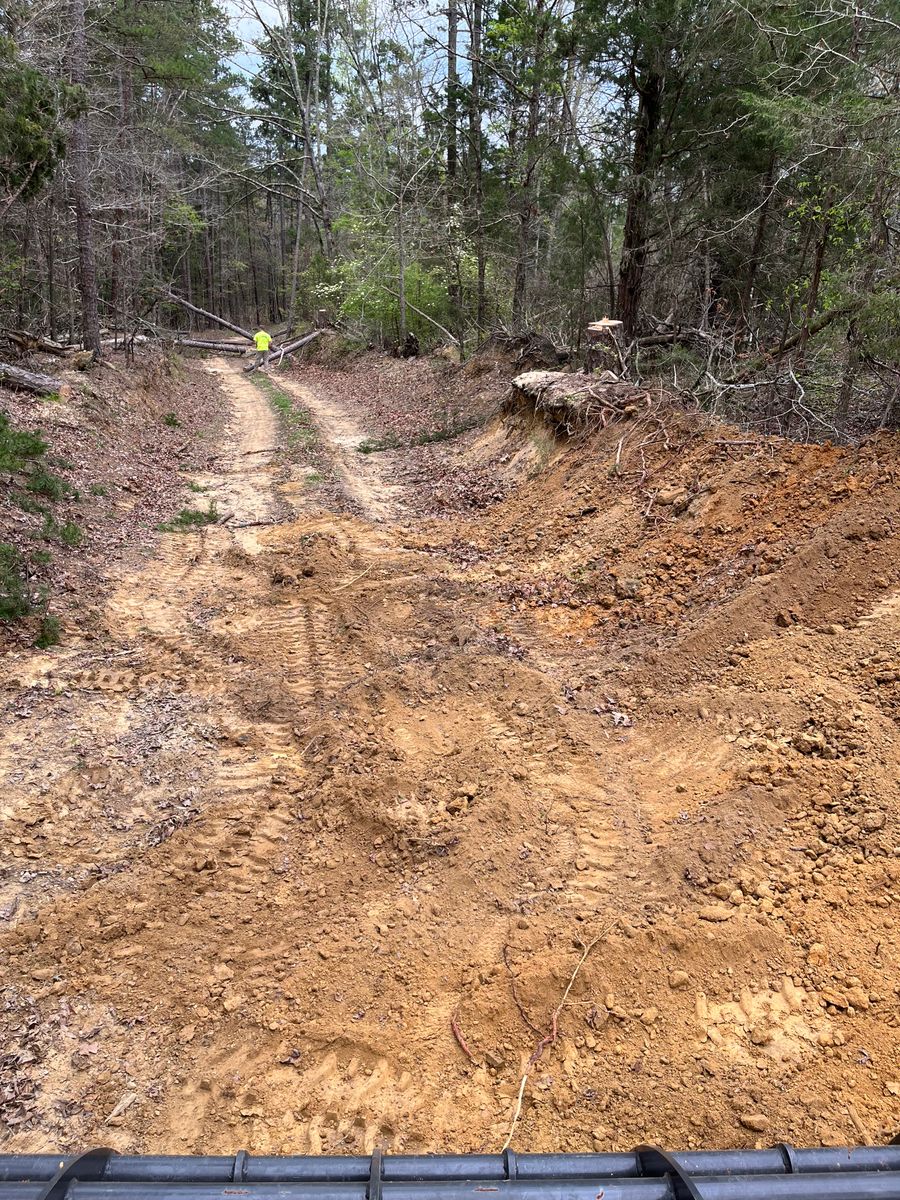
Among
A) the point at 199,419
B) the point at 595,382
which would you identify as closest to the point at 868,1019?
the point at 595,382

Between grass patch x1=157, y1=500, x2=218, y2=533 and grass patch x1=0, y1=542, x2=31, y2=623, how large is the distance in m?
2.63

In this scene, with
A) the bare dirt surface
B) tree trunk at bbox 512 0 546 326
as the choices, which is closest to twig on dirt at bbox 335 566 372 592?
the bare dirt surface

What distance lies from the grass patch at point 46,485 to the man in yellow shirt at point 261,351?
72.2 feet

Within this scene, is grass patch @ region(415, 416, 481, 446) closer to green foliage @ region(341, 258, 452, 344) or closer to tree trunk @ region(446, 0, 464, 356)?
tree trunk @ region(446, 0, 464, 356)

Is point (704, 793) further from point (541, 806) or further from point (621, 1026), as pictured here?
point (621, 1026)

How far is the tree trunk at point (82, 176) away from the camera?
12789 mm

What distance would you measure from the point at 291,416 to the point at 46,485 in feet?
30.9

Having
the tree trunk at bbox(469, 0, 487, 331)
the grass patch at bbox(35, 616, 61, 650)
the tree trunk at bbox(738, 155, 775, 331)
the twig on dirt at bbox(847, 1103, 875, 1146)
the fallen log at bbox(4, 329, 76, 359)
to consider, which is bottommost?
the twig on dirt at bbox(847, 1103, 875, 1146)

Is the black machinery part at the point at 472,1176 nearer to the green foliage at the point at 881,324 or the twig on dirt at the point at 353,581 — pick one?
the twig on dirt at the point at 353,581

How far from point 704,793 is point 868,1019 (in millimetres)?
1464

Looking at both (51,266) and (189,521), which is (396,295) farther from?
(189,521)

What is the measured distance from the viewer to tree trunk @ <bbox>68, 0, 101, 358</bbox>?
12.8 meters

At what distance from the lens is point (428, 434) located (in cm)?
1434

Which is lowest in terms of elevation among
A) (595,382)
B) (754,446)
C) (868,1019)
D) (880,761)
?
(868,1019)
